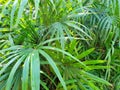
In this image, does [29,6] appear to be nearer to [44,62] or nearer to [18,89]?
[44,62]

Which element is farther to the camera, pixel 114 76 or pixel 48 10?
pixel 114 76

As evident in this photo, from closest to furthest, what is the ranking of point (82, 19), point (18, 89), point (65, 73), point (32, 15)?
point (18, 89) < point (65, 73) < point (32, 15) < point (82, 19)

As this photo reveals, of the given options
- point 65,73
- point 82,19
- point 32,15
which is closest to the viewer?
point 65,73

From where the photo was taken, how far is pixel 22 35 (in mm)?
1161

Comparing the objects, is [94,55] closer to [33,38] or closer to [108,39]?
[108,39]

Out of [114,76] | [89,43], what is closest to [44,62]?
[89,43]

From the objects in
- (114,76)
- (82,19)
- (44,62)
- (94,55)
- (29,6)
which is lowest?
(114,76)

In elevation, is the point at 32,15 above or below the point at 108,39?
above

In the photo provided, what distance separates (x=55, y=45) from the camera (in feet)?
3.85

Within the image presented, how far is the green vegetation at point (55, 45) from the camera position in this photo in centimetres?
95

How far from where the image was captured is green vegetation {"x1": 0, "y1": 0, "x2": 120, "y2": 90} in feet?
3.13

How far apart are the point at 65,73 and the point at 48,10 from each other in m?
0.29

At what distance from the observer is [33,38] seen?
1.17 meters

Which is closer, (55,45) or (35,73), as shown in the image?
(35,73)
